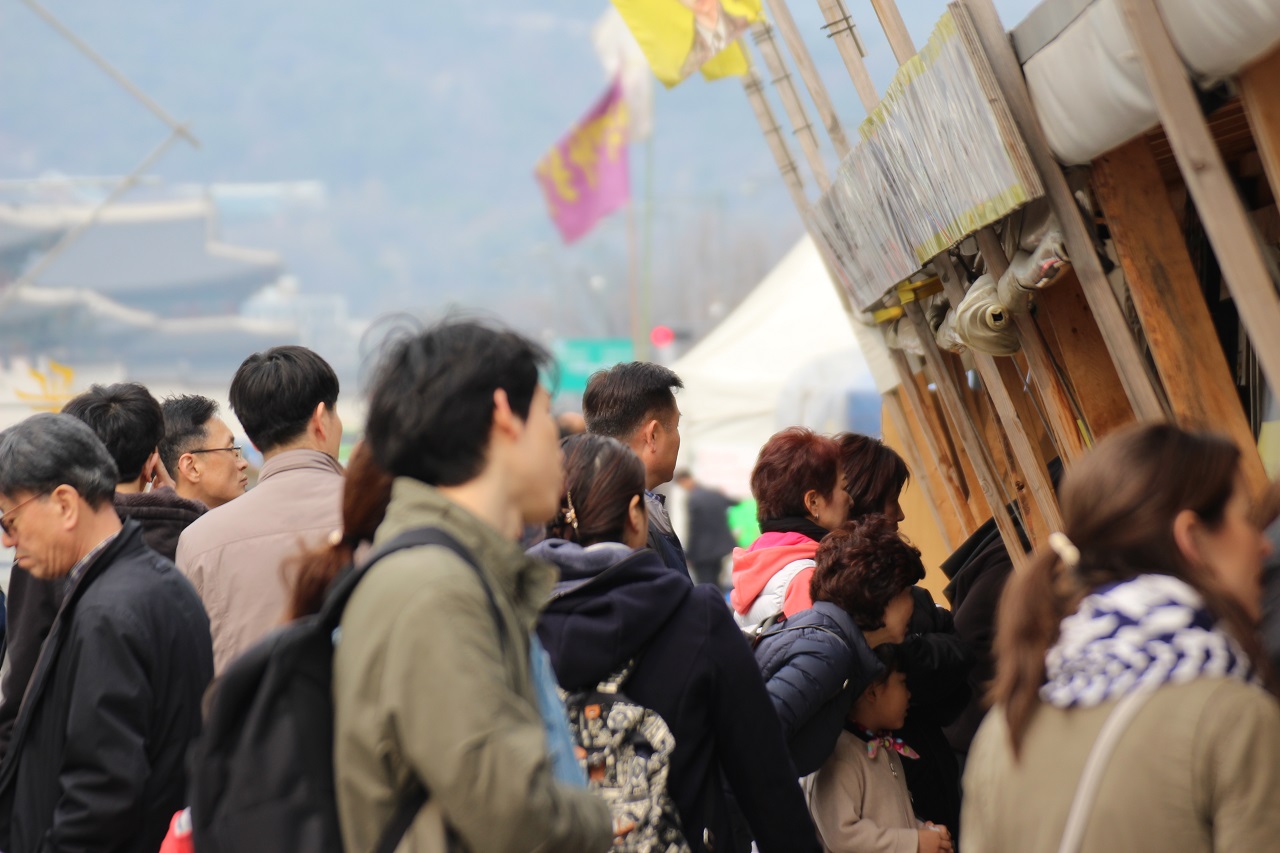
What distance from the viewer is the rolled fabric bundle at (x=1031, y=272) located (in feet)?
11.2

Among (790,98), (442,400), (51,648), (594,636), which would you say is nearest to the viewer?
(442,400)

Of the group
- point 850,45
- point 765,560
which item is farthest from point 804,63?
point 765,560

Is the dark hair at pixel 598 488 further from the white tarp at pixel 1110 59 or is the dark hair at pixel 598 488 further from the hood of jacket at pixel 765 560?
the white tarp at pixel 1110 59

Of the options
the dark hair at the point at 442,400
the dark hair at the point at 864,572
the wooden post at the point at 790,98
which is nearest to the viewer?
the dark hair at the point at 442,400

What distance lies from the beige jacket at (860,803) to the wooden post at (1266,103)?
1.82m

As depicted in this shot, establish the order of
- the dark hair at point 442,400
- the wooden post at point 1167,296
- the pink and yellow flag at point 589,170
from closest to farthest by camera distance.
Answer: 1. the dark hair at point 442,400
2. the wooden post at point 1167,296
3. the pink and yellow flag at point 589,170

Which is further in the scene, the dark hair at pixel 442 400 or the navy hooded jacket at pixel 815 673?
the navy hooded jacket at pixel 815 673

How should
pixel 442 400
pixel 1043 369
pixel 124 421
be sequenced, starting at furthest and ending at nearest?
pixel 124 421
pixel 1043 369
pixel 442 400

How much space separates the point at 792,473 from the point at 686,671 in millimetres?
1378

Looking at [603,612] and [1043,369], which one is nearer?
[603,612]

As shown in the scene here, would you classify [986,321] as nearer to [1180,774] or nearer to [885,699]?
[885,699]

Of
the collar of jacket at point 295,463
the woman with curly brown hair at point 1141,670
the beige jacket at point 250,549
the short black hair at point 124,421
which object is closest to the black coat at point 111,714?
the beige jacket at point 250,549

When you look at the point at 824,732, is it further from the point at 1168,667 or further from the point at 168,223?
the point at 168,223

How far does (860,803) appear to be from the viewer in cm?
366
